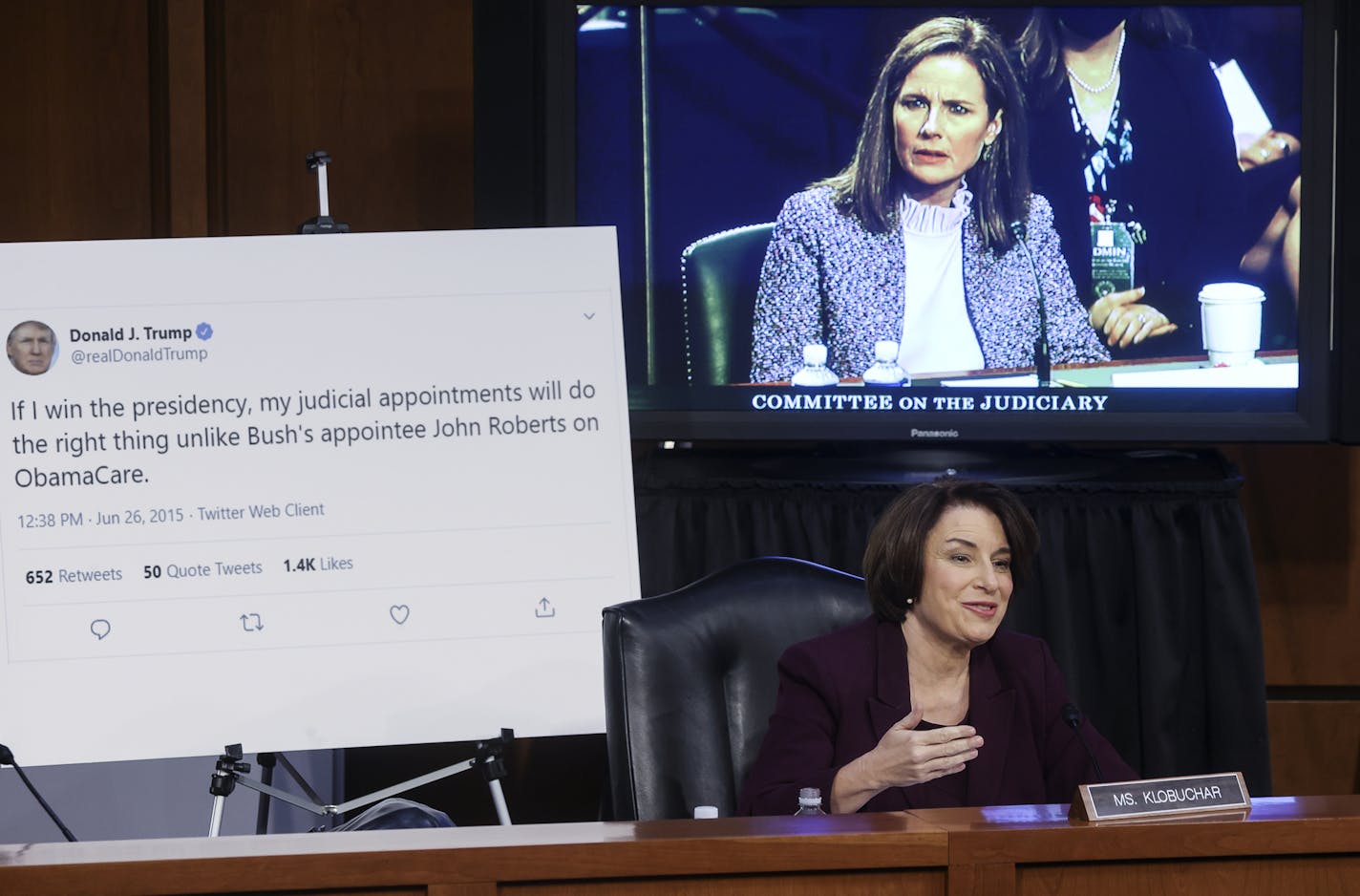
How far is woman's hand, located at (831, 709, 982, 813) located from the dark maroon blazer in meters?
0.08

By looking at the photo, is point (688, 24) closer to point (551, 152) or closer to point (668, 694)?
point (551, 152)

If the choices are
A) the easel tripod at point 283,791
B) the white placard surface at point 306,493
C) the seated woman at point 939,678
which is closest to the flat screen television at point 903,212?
the white placard surface at point 306,493

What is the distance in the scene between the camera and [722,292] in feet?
11.4

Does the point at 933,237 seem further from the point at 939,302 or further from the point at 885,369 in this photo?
the point at 885,369

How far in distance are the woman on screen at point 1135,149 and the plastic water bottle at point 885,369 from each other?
42 centimetres

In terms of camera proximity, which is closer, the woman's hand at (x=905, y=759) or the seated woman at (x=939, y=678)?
the woman's hand at (x=905, y=759)

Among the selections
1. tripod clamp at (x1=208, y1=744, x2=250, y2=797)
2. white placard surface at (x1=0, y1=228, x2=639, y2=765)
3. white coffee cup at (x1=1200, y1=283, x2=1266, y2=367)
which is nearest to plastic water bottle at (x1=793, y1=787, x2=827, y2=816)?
white placard surface at (x1=0, y1=228, x2=639, y2=765)

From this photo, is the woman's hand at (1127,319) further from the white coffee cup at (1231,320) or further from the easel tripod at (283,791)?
the easel tripod at (283,791)

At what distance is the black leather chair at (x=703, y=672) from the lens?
222 centimetres

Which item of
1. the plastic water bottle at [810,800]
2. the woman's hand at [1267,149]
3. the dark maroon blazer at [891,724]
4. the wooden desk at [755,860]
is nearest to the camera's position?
the wooden desk at [755,860]

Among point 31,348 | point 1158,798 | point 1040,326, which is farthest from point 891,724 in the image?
point 31,348

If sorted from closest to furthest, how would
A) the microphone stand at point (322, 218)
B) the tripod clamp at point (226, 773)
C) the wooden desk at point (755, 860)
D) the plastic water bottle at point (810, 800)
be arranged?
the wooden desk at point (755, 860)
the plastic water bottle at point (810, 800)
the tripod clamp at point (226, 773)
the microphone stand at point (322, 218)

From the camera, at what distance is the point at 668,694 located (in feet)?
7.38

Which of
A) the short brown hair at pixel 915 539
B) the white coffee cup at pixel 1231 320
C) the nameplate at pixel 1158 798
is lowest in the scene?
the nameplate at pixel 1158 798
